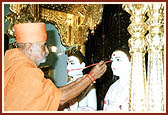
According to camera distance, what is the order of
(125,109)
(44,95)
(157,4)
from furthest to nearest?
1. (125,109)
2. (157,4)
3. (44,95)

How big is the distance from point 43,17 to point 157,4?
1.46m

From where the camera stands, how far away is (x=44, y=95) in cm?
260

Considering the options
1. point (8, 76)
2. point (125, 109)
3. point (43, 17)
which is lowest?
point (125, 109)

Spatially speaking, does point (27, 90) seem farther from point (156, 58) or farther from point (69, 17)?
point (69, 17)

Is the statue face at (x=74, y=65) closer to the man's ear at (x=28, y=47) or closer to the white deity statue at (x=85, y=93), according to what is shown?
the white deity statue at (x=85, y=93)

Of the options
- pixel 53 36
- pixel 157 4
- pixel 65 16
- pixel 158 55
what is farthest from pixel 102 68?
pixel 53 36

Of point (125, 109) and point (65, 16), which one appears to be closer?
point (125, 109)

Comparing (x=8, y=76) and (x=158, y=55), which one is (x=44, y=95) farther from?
(x=158, y=55)

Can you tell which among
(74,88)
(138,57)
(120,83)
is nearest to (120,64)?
(120,83)

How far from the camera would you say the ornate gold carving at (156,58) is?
110 inches

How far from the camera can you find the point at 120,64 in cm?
313

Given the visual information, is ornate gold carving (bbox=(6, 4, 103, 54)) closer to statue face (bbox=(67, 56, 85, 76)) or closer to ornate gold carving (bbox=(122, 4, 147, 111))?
statue face (bbox=(67, 56, 85, 76))

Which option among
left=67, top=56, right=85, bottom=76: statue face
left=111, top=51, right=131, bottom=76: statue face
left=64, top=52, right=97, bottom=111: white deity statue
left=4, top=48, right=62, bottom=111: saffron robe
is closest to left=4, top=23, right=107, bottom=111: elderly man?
left=4, top=48, right=62, bottom=111: saffron robe

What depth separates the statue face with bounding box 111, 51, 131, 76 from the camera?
309cm
